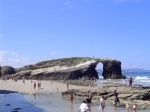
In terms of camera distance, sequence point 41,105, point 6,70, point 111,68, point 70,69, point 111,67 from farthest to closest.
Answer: point 6,70
point 111,68
point 111,67
point 70,69
point 41,105

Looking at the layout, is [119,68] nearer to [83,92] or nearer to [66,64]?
[66,64]

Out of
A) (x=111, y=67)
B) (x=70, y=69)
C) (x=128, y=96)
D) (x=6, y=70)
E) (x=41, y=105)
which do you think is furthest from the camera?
(x=6, y=70)

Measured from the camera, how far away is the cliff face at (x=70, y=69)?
95438 mm

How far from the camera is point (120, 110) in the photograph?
109 feet

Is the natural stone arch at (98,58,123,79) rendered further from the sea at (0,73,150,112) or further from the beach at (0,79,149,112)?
the sea at (0,73,150,112)

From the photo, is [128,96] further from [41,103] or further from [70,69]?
[70,69]

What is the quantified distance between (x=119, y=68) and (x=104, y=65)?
202 inches

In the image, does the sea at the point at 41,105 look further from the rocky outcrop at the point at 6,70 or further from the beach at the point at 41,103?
the rocky outcrop at the point at 6,70

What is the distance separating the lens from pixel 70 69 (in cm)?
9600

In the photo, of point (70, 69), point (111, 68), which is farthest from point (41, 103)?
point (111, 68)

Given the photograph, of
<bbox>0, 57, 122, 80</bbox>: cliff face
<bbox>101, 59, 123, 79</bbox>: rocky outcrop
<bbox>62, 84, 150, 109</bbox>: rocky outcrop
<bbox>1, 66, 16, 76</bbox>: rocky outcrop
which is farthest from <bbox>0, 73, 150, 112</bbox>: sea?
<bbox>1, 66, 16, 76</bbox>: rocky outcrop

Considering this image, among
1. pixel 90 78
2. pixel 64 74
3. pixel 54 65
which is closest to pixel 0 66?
pixel 54 65

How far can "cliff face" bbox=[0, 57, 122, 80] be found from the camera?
313ft

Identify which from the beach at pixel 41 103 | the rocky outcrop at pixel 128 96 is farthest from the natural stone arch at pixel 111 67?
the rocky outcrop at pixel 128 96
